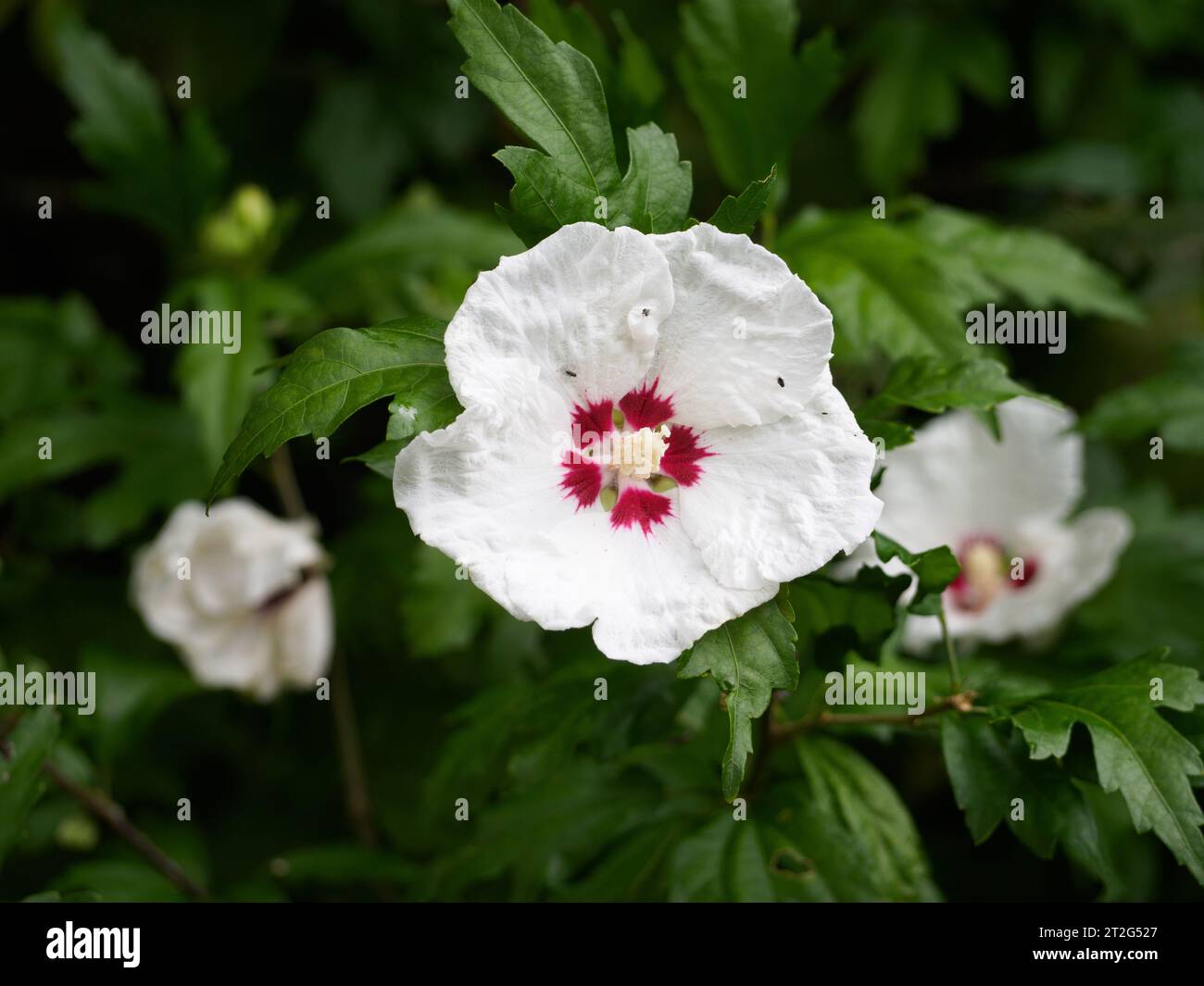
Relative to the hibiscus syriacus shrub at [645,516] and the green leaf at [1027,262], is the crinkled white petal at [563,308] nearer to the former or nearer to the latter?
the hibiscus syriacus shrub at [645,516]

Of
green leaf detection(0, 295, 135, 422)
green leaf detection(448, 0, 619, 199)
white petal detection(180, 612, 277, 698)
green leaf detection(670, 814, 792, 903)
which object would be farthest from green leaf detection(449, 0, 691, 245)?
green leaf detection(0, 295, 135, 422)

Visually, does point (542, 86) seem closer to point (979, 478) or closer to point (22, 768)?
point (22, 768)

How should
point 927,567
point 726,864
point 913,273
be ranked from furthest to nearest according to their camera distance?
1. point 913,273
2. point 726,864
3. point 927,567

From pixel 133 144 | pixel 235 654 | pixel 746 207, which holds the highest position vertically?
pixel 133 144

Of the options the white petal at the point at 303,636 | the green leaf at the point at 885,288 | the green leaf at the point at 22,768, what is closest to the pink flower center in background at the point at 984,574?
the green leaf at the point at 885,288

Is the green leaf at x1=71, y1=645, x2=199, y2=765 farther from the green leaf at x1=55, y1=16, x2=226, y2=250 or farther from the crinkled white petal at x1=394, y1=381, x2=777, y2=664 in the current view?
the crinkled white petal at x1=394, y1=381, x2=777, y2=664

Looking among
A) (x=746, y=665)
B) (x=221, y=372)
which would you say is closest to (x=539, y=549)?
(x=746, y=665)
